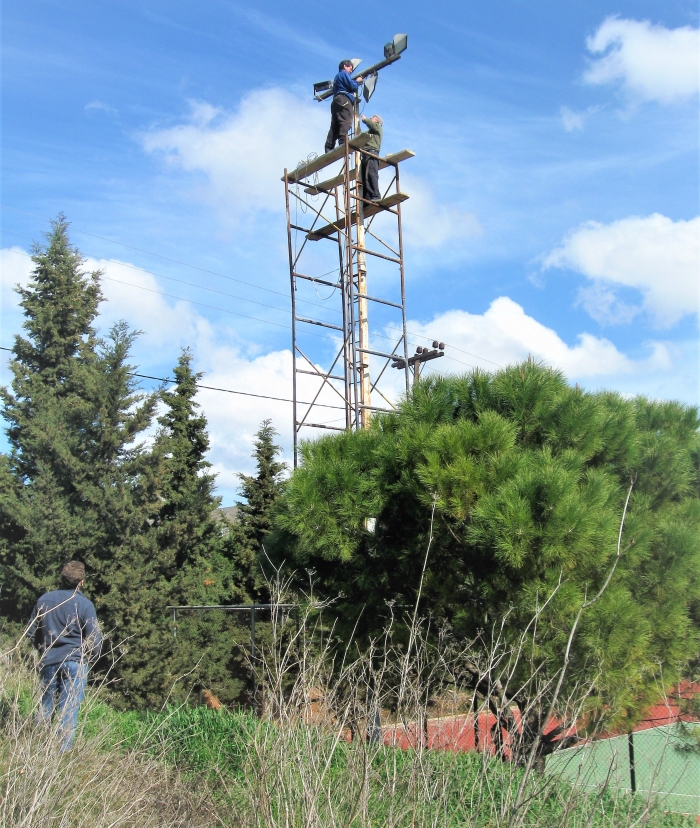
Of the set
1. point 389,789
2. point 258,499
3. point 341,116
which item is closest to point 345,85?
point 341,116

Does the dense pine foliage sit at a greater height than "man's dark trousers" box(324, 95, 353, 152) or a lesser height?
lesser

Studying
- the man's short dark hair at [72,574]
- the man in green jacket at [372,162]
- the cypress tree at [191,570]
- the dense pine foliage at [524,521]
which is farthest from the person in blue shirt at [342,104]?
the man's short dark hair at [72,574]

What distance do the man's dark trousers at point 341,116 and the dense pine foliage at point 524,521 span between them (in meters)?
8.12

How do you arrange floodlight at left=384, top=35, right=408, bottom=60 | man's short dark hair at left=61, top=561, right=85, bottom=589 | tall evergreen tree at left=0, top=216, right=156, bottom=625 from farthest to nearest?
floodlight at left=384, top=35, right=408, bottom=60 → tall evergreen tree at left=0, top=216, right=156, bottom=625 → man's short dark hair at left=61, top=561, right=85, bottom=589

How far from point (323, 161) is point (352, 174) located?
0.60m

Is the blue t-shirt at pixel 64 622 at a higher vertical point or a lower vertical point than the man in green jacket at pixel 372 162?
lower

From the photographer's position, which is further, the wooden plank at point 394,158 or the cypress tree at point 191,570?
the wooden plank at point 394,158

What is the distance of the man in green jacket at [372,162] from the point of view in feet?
42.9

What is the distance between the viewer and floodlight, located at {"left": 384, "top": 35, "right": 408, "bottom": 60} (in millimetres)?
12734

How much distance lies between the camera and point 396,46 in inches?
507

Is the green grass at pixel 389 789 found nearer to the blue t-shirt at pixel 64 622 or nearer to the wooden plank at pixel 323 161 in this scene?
the blue t-shirt at pixel 64 622

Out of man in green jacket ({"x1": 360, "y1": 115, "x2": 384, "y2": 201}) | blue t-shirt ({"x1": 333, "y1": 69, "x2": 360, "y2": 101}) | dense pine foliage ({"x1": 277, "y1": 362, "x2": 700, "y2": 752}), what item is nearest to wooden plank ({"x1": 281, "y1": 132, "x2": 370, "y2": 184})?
man in green jacket ({"x1": 360, "y1": 115, "x2": 384, "y2": 201})

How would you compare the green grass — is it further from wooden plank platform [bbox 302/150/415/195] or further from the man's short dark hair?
wooden plank platform [bbox 302/150/415/195]

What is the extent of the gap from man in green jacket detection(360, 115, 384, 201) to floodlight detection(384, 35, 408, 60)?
1121 millimetres
